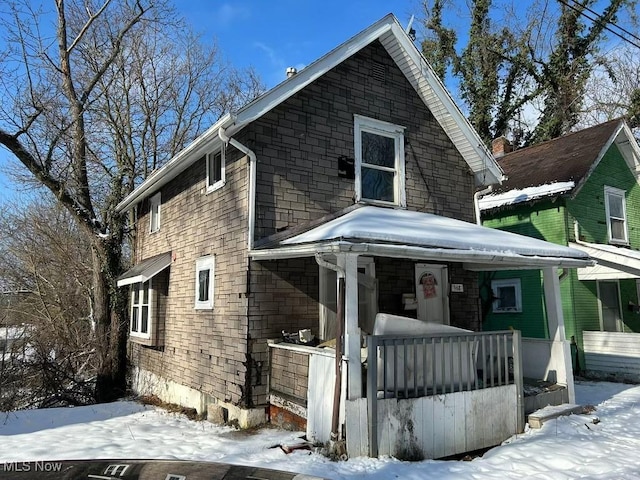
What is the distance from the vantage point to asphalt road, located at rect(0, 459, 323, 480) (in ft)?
8.27

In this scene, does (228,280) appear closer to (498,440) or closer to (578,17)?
(498,440)

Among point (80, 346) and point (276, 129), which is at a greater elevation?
point (276, 129)

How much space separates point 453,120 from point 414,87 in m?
1.11

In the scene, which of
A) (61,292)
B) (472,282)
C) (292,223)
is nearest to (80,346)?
(61,292)

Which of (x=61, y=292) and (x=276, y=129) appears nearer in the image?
(x=276, y=129)

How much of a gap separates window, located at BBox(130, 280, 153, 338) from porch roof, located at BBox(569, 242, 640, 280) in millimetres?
10563

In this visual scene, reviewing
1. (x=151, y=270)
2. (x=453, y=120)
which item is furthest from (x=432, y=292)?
(x=151, y=270)

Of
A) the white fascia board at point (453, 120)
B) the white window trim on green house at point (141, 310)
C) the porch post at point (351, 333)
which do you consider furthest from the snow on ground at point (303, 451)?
the white fascia board at point (453, 120)

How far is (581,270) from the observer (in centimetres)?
1273

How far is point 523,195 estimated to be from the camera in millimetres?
13680

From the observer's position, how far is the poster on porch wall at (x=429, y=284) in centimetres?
969

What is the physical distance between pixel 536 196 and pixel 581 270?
2.28m

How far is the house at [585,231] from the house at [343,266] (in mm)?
3495

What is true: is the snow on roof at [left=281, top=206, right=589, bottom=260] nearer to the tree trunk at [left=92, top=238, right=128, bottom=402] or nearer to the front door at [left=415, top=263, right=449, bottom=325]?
the front door at [left=415, top=263, right=449, bottom=325]
